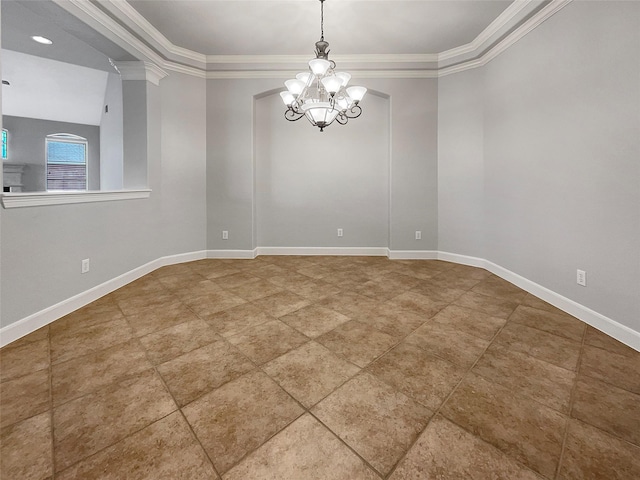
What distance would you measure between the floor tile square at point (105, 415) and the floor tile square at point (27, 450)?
3cm

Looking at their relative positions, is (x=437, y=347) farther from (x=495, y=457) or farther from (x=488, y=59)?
(x=488, y=59)

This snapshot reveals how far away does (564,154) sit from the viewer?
2584mm

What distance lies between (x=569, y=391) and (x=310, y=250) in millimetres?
3664

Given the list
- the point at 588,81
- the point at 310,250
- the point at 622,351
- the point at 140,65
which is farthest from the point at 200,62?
the point at 622,351

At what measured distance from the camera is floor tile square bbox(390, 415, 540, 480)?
3.43 feet

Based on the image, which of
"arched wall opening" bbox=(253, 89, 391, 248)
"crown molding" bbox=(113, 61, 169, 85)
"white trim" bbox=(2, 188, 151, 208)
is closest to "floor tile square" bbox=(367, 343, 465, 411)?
"white trim" bbox=(2, 188, 151, 208)

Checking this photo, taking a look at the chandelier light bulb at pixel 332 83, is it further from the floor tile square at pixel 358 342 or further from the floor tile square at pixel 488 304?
the floor tile square at pixel 488 304

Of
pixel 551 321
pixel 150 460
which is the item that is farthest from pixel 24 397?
pixel 551 321

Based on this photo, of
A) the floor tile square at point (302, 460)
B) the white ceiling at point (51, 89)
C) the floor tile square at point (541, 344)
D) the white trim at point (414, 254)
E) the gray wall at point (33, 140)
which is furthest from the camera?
the gray wall at point (33, 140)

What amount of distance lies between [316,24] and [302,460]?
410 cm

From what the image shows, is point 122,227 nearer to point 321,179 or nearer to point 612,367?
point 321,179

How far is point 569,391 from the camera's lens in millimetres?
1510

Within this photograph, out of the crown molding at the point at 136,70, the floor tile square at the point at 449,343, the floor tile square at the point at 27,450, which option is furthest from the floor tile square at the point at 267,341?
the crown molding at the point at 136,70

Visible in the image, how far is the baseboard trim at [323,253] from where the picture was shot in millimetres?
2078
